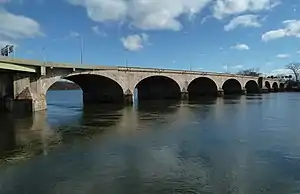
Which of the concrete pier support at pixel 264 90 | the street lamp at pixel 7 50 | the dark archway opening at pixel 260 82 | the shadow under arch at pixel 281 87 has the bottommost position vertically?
the concrete pier support at pixel 264 90

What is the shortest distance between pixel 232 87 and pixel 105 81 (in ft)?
180

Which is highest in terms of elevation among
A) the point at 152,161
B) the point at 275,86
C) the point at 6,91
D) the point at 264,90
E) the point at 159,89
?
the point at 275,86

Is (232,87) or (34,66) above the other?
(34,66)

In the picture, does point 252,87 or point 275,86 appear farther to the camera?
point 275,86

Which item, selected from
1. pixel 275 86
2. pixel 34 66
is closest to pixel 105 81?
pixel 34 66

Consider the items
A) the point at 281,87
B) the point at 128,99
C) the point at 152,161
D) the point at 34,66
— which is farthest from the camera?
the point at 281,87

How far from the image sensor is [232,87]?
317 ft

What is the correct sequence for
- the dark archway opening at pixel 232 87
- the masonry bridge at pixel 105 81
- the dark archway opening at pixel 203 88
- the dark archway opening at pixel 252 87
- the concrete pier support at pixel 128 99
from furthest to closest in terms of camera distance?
the dark archway opening at pixel 252 87 < the dark archway opening at pixel 232 87 < the dark archway opening at pixel 203 88 < the concrete pier support at pixel 128 99 < the masonry bridge at pixel 105 81

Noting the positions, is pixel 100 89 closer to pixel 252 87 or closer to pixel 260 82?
pixel 252 87

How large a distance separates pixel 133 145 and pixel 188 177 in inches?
245

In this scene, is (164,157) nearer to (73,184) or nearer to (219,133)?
(73,184)

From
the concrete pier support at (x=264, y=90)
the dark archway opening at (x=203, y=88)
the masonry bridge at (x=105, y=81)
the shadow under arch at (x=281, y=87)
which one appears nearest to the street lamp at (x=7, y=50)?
the masonry bridge at (x=105, y=81)

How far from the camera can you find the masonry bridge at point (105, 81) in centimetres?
3544

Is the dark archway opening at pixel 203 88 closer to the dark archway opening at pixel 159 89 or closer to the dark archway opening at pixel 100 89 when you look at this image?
the dark archway opening at pixel 159 89
